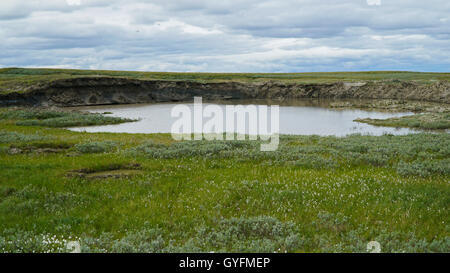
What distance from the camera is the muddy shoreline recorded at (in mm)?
68062

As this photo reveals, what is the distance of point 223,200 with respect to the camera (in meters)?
11.5

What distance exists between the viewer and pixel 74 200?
11602mm

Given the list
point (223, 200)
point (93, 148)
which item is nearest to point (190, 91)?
point (93, 148)

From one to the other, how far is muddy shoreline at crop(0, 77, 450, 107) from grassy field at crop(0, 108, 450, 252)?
50466 millimetres

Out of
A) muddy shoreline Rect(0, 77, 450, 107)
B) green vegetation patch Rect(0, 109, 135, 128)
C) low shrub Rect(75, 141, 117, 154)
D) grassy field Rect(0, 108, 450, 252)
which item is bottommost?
grassy field Rect(0, 108, 450, 252)

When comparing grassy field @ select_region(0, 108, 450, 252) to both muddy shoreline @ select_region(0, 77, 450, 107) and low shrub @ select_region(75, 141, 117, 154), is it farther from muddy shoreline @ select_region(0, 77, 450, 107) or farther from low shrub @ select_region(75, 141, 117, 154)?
muddy shoreline @ select_region(0, 77, 450, 107)

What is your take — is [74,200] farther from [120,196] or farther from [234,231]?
[234,231]

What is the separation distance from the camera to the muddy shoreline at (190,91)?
68.1 metres

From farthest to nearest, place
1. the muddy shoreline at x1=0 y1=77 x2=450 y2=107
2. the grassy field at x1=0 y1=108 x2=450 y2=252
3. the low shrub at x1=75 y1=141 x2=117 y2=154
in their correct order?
the muddy shoreline at x1=0 y1=77 x2=450 y2=107 < the low shrub at x1=75 y1=141 x2=117 y2=154 < the grassy field at x1=0 y1=108 x2=450 y2=252

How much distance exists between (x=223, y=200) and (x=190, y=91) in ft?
268

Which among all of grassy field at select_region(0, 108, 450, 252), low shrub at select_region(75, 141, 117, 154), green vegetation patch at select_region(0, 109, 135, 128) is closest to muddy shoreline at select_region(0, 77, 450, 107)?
green vegetation patch at select_region(0, 109, 135, 128)

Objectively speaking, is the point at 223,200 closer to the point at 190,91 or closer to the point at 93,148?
the point at 93,148

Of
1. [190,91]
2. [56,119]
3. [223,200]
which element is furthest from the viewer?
[190,91]
